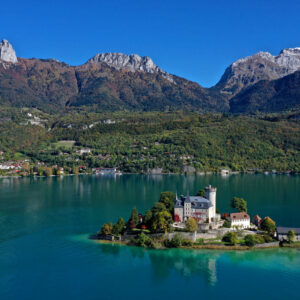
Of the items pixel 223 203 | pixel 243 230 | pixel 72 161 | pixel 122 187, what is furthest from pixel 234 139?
pixel 243 230

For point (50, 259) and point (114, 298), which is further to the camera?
point (50, 259)

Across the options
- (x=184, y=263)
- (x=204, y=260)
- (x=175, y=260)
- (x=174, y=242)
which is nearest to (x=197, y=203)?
(x=174, y=242)

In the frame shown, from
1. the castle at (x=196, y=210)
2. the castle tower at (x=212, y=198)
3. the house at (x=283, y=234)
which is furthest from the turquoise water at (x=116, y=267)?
the castle tower at (x=212, y=198)

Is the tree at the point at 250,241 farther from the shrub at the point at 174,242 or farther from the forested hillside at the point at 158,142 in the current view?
the forested hillside at the point at 158,142

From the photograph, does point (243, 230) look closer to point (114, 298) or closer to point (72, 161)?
point (114, 298)

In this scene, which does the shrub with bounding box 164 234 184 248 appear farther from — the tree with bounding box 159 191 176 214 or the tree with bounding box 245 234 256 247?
the tree with bounding box 245 234 256 247

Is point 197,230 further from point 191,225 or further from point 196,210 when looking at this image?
point 196,210

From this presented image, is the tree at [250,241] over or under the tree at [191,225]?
under

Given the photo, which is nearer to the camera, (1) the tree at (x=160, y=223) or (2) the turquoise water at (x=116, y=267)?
(2) the turquoise water at (x=116, y=267)
